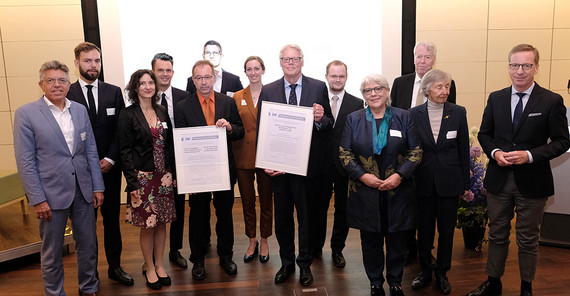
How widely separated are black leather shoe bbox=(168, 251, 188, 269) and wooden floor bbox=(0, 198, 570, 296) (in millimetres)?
62

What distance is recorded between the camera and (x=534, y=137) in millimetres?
2852

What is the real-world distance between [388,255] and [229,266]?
139cm

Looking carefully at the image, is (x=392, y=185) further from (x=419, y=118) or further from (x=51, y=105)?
(x=51, y=105)

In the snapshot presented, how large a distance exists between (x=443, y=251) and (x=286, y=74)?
1.78 meters

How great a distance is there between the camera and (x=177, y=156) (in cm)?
325

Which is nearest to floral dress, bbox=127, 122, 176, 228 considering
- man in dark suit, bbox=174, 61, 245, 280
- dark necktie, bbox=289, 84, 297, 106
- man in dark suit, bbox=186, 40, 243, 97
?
man in dark suit, bbox=174, 61, 245, 280

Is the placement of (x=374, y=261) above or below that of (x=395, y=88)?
below

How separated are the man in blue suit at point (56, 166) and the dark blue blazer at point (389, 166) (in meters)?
1.82

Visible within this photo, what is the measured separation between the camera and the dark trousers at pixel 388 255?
9.91 ft

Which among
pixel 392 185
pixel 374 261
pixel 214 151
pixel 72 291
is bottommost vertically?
pixel 72 291

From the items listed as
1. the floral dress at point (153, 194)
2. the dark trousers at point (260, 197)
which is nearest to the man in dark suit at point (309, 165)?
the dark trousers at point (260, 197)

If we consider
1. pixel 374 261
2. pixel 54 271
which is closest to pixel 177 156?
pixel 54 271

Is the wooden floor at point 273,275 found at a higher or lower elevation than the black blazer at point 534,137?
lower

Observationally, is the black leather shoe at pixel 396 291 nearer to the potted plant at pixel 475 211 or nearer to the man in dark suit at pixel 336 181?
the man in dark suit at pixel 336 181
